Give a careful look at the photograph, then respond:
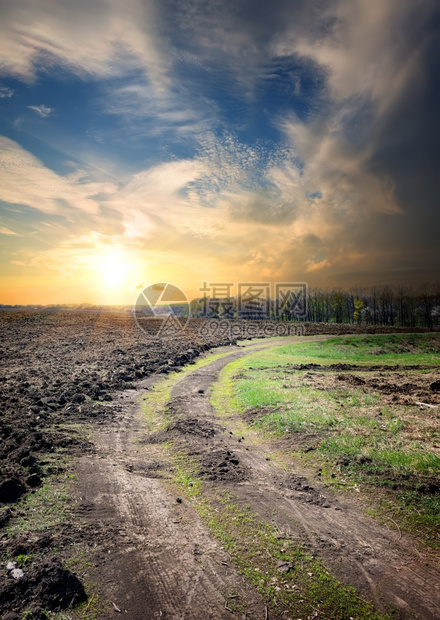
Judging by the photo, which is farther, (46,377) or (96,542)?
(46,377)

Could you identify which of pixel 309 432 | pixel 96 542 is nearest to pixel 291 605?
pixel 96 542

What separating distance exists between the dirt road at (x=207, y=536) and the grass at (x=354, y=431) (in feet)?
3.71

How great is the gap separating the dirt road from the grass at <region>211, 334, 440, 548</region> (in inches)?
44.5

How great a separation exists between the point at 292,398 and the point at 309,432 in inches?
178

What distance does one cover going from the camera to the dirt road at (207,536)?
5.19 m

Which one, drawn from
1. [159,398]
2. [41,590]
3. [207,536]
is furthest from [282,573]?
[159,398]

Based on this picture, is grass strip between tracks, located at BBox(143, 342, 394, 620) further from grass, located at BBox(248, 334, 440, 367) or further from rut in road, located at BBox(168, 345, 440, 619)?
grass, located at BBox(248, 334, 440, 367)

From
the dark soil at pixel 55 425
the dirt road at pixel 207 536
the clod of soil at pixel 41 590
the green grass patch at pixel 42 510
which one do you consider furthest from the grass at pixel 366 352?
the clod of soil at pixel 41 590

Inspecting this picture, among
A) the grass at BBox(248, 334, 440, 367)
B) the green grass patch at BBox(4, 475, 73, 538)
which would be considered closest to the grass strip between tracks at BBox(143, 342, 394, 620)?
the green grass patch at BBox(4, 475, 73, 538)

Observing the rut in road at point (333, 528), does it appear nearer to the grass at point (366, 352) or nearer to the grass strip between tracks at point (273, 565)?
the grass strip between tracks at point (273, 565)

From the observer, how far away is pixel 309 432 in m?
12.3

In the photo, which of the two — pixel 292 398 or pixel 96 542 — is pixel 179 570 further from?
pixel 292 398

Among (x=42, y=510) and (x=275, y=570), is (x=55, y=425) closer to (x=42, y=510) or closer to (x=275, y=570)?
(x=42, y=510)

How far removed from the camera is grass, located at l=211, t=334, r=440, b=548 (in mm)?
8172
